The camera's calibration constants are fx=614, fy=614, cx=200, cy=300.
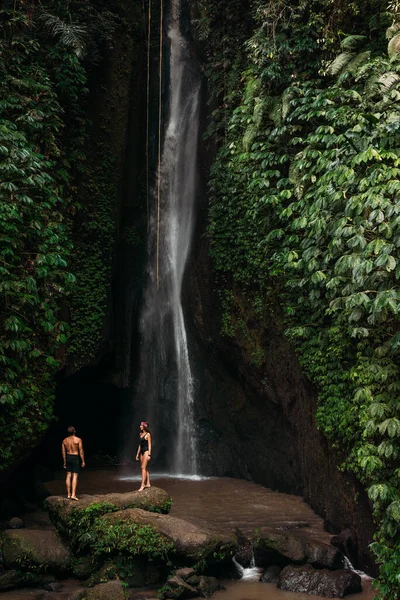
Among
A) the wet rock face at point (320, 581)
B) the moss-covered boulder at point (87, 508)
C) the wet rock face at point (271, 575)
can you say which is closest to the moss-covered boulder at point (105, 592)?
the moss-covered boulder at point (87, 508)

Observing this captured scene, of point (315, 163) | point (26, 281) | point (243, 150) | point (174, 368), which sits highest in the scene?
point (243, 150)

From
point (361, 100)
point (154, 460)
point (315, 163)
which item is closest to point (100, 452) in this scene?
point (154, 460)

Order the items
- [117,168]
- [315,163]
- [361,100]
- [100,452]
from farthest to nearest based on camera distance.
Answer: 1. [100,452]
2. [117,168]
3. [315,163]
4. [361,100]

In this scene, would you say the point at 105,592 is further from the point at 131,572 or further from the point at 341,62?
the point at 341,62

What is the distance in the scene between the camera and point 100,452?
56.7ft

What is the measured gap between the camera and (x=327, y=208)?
31.9 feet

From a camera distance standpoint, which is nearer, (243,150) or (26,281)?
(26,281)

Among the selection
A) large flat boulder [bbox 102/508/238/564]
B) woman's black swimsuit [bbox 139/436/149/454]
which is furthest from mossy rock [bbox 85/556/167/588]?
woman's black swimsuit [bbox 139/436/149/454]

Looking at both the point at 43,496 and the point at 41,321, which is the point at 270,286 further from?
the point at 43,496

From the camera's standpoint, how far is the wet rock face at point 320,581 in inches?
341

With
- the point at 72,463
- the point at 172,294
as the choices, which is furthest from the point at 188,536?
the point at 172,294

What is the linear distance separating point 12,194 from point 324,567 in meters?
8.51

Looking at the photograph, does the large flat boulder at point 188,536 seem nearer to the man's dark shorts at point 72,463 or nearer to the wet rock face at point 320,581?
the wet rock face at point 320,581

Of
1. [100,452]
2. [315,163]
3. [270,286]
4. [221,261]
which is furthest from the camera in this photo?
[100,452]
